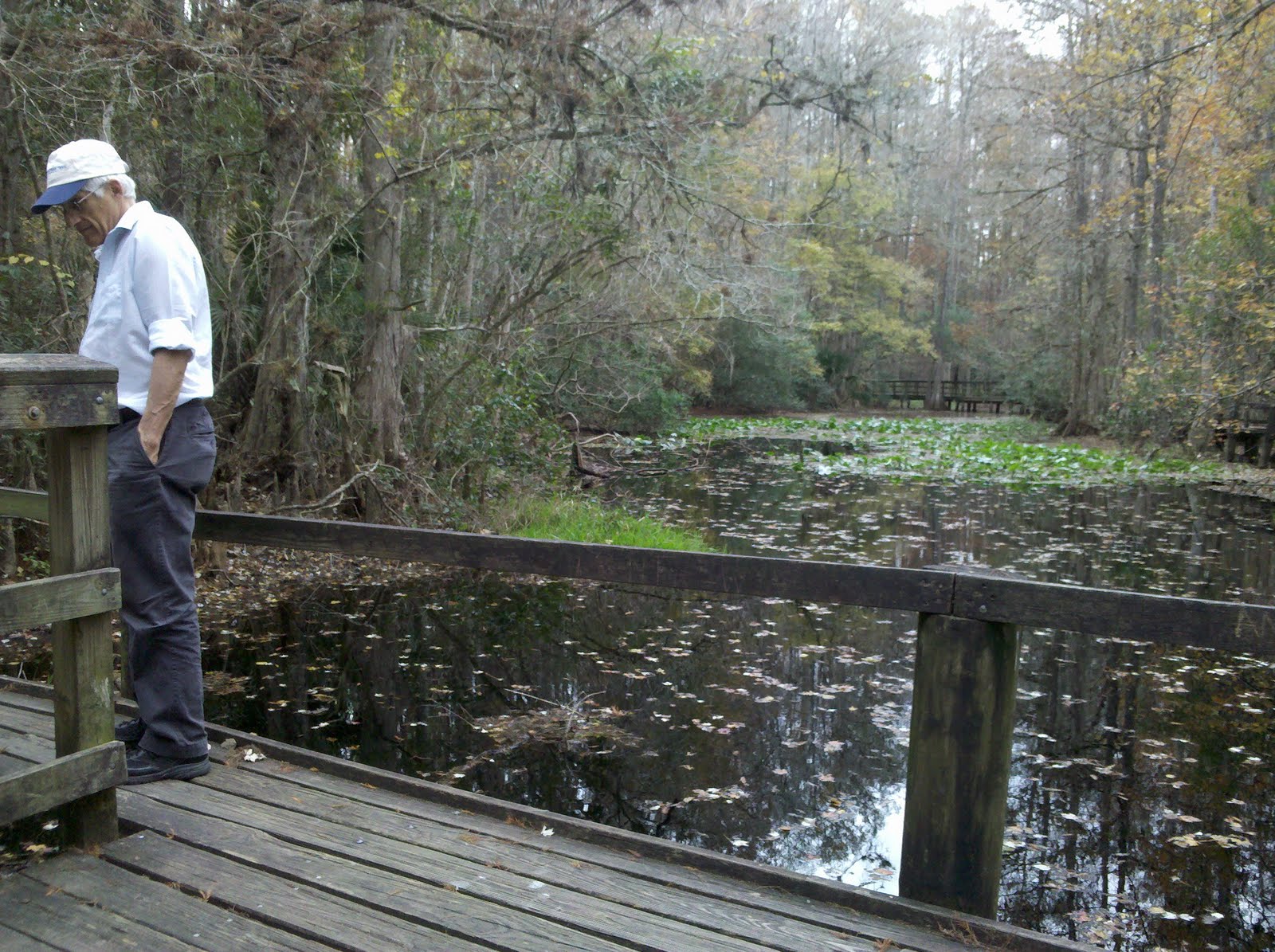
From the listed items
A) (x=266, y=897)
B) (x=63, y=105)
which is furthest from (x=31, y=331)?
(x=266, y=897)

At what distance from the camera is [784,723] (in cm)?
581

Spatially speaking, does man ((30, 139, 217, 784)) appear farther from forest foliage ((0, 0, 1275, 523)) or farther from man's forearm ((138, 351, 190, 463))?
forest foliage ((0, 0, 1275, 523))

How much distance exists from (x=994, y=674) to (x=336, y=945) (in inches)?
65.5

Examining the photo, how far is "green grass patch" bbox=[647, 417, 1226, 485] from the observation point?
1889 centimetres

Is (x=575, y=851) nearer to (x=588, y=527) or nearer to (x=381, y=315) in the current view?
(x=588, y=527)

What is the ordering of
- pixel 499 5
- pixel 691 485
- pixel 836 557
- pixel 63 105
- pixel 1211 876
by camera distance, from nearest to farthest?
1. pixel 1211 876
2. pixel 63 105
3. pixel 499 5
4. pixel 836 557
5. pixel 691 485

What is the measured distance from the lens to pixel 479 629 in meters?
Result: 7.75

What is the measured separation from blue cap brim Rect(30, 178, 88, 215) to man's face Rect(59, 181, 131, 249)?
41 mm

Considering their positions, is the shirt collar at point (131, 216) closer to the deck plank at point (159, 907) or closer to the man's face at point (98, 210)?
the man's face at point (98, 210)

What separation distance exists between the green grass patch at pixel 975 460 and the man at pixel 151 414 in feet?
54.3

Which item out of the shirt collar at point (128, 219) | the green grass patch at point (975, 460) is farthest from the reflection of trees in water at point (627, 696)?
the green grass patch at point (975, 460)

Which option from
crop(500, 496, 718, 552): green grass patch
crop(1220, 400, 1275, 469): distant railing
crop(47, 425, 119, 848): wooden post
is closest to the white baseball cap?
crop(47, 425, 119, 848): wooden post

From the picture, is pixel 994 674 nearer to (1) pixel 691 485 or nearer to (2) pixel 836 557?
(2) pixel 836 557

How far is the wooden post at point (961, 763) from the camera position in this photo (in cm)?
260
